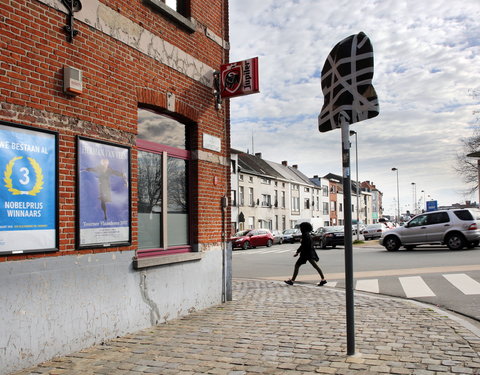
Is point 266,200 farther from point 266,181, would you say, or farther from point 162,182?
point 162,182

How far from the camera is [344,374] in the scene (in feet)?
13.9

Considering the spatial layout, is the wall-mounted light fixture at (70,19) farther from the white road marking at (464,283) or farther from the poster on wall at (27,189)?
the white road marking at (464,283)

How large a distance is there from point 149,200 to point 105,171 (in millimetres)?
1240

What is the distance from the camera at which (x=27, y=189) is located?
4.85m

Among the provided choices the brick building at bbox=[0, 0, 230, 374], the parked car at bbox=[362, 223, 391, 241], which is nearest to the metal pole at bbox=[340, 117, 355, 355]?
the brick building at bbox=[0, 0, 230, 374]

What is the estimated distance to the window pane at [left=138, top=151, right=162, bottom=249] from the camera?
22.6 ft

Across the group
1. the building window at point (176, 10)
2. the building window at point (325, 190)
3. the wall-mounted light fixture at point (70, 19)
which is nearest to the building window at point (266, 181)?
the building window at point (325, 190)

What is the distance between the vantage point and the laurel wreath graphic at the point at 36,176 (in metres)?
4.64

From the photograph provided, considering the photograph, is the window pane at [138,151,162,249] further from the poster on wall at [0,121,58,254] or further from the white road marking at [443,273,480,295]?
the white road marking at [443,273,480,295]

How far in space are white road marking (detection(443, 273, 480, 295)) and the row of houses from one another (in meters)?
23.8

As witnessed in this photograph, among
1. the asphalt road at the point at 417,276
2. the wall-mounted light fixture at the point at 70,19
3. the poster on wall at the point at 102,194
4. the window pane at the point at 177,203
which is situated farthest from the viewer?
the asphalt road at the point at 417,276

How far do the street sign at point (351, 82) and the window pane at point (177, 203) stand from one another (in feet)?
11.0

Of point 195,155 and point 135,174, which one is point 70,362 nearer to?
point 135,174

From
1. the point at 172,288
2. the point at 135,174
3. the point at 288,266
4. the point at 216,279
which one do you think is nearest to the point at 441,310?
the point at 216,279
